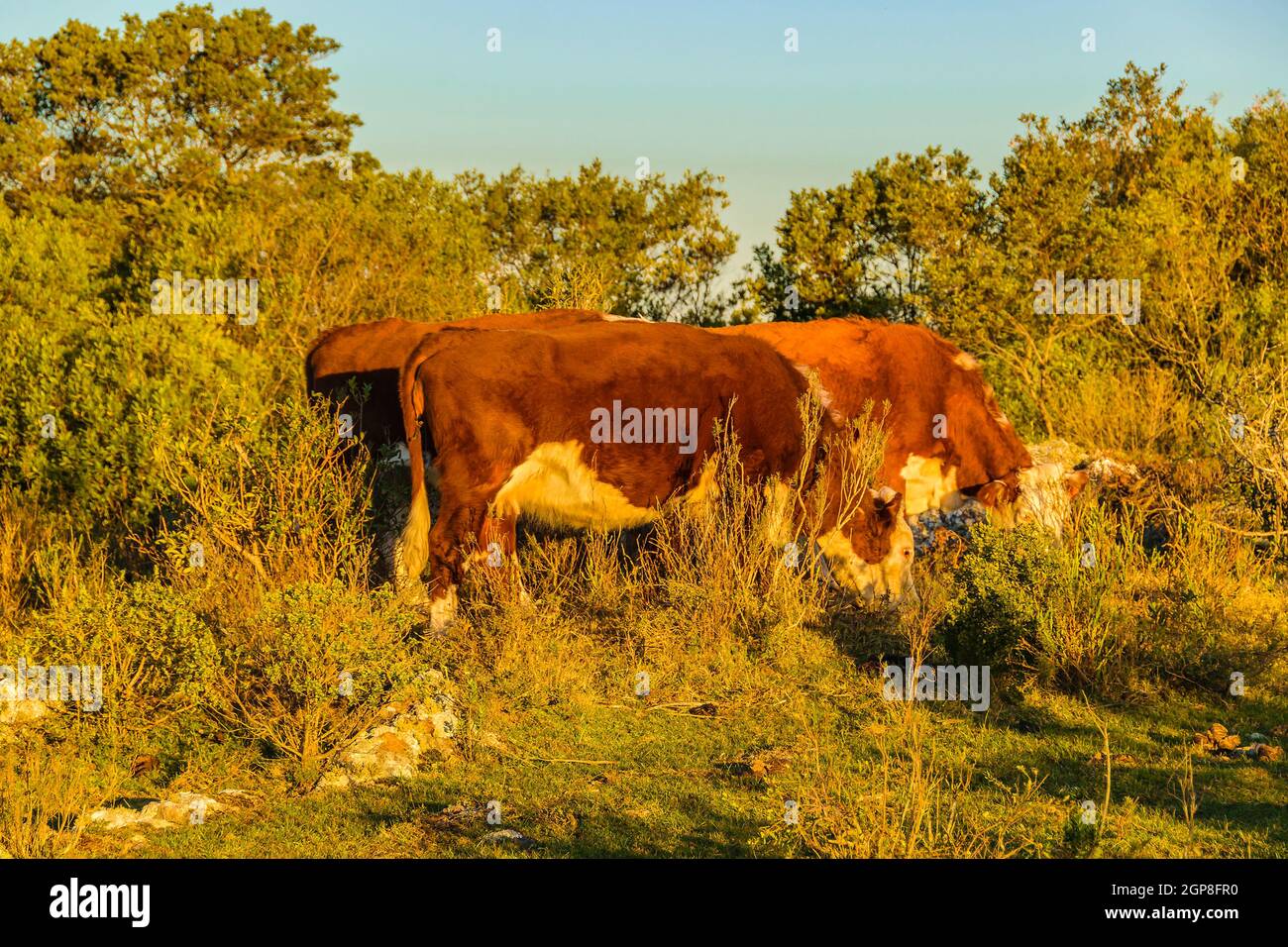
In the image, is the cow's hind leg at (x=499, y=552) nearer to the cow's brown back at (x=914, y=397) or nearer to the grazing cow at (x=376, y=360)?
the grazing cow at (x=376, y=360)

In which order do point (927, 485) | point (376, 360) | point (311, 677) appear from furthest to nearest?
point (927, 485), point (376, 360), point (311, 677)

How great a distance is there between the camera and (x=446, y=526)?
8648 mm

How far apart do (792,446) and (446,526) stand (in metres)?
2.86

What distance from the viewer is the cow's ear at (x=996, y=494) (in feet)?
38.7

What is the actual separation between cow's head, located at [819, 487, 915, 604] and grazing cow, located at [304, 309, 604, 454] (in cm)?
270

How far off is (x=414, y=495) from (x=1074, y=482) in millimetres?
5977

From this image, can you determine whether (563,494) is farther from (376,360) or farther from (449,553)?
(376,360)

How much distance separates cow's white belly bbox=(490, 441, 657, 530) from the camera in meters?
8.81

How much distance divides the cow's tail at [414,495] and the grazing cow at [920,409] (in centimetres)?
430

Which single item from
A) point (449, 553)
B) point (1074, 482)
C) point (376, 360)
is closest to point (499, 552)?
point (449, 553)

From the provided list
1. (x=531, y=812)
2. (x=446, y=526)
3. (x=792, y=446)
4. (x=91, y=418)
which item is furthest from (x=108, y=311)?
(x=531, y=812)

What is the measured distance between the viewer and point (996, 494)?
1185 centimetres

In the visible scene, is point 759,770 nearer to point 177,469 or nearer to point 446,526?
point 446,526

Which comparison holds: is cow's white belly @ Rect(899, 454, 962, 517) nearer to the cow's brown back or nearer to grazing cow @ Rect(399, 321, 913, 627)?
the cow's brown back
